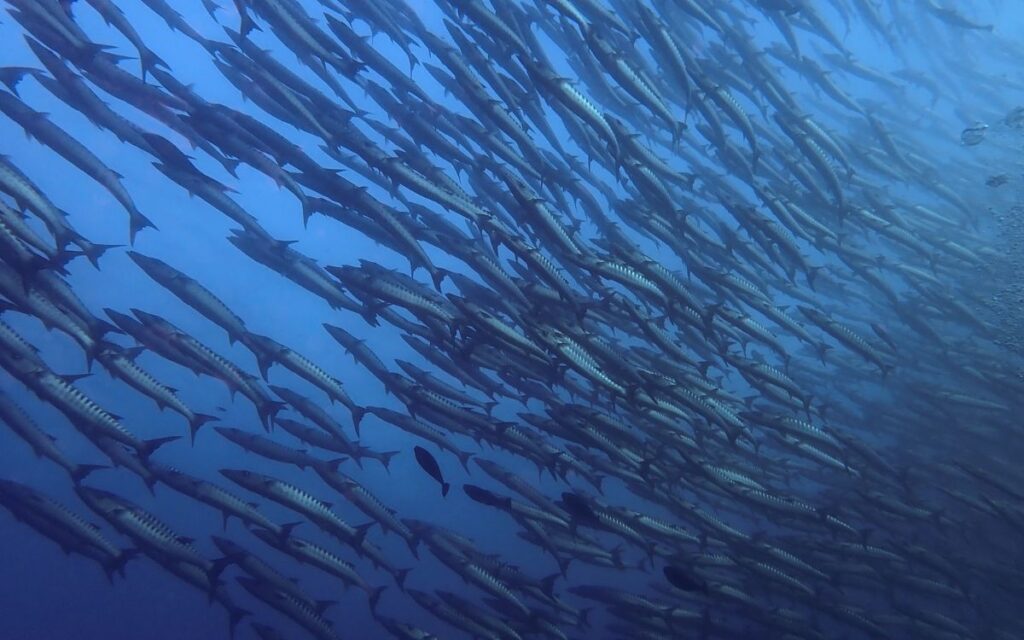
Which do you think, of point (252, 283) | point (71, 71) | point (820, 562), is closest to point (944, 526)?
point (820, 562)

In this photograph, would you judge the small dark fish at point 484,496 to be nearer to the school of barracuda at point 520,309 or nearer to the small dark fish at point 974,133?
the school of barracuda at point 520,309

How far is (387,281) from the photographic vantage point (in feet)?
20.6

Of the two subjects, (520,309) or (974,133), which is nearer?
(520,309)

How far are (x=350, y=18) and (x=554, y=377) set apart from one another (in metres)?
4.16

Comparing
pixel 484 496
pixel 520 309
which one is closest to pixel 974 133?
pixel 520 309

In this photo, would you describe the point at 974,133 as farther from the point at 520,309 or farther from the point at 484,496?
the point at 484,496

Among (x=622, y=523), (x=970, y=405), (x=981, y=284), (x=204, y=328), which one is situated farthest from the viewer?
(x=204, y=328)

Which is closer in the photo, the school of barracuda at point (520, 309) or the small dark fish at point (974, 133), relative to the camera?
the school of barracuda at point (520, 309)

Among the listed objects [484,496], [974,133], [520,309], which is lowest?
[484,496]

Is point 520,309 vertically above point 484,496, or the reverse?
point 520,309

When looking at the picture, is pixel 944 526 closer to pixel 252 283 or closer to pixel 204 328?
pixel 204 328

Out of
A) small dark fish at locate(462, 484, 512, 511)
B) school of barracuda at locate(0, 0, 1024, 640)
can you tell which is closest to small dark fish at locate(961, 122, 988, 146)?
school of barracuda at locate(0, 0, 1024, 640)

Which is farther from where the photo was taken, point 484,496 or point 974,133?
point 974,133

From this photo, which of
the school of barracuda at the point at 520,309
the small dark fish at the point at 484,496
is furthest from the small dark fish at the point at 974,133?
the small dark fish at the point at 484,496
